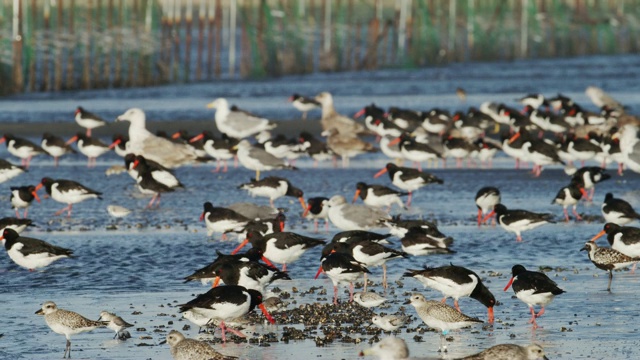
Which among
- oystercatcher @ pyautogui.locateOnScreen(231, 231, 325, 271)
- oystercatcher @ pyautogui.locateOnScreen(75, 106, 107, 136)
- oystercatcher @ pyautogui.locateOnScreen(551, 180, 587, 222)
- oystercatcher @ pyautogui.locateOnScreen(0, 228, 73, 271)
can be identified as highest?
oystercatcher @ pyautogui.locateOnScreen(231, 231, 325, 271)

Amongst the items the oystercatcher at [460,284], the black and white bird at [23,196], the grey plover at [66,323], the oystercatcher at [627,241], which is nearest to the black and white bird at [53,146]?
the black and white bird at [23,196]

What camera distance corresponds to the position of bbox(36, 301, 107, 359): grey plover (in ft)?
37.2

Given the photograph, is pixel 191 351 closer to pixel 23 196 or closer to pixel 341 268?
pixel 341 268

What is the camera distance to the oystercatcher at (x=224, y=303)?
11633mm

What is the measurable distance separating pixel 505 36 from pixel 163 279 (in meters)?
69.5

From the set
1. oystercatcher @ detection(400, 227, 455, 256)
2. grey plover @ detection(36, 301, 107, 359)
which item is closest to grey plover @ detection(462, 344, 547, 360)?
grey plover @ detection(36, 301, 107, 359)

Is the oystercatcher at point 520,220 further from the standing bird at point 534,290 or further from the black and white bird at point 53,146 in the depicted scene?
the black and white bird at point 53,146

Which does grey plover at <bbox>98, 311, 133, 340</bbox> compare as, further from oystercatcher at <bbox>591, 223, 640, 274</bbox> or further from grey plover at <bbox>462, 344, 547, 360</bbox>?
oystercatcher at <bbox>591, 223, 640, 274</bbox>

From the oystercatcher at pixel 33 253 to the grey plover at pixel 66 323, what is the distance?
13.2ft

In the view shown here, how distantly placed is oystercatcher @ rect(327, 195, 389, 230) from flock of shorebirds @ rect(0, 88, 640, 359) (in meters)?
0.02

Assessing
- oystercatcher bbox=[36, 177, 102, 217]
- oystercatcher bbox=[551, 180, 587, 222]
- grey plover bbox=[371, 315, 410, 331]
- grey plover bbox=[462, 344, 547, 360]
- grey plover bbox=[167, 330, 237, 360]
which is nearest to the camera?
grey plover bbox=[462, 344, 547, 360]

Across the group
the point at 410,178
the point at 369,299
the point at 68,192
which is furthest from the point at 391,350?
the point at 410,178

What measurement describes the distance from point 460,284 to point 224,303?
2.66 meters

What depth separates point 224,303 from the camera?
11.7 metres
